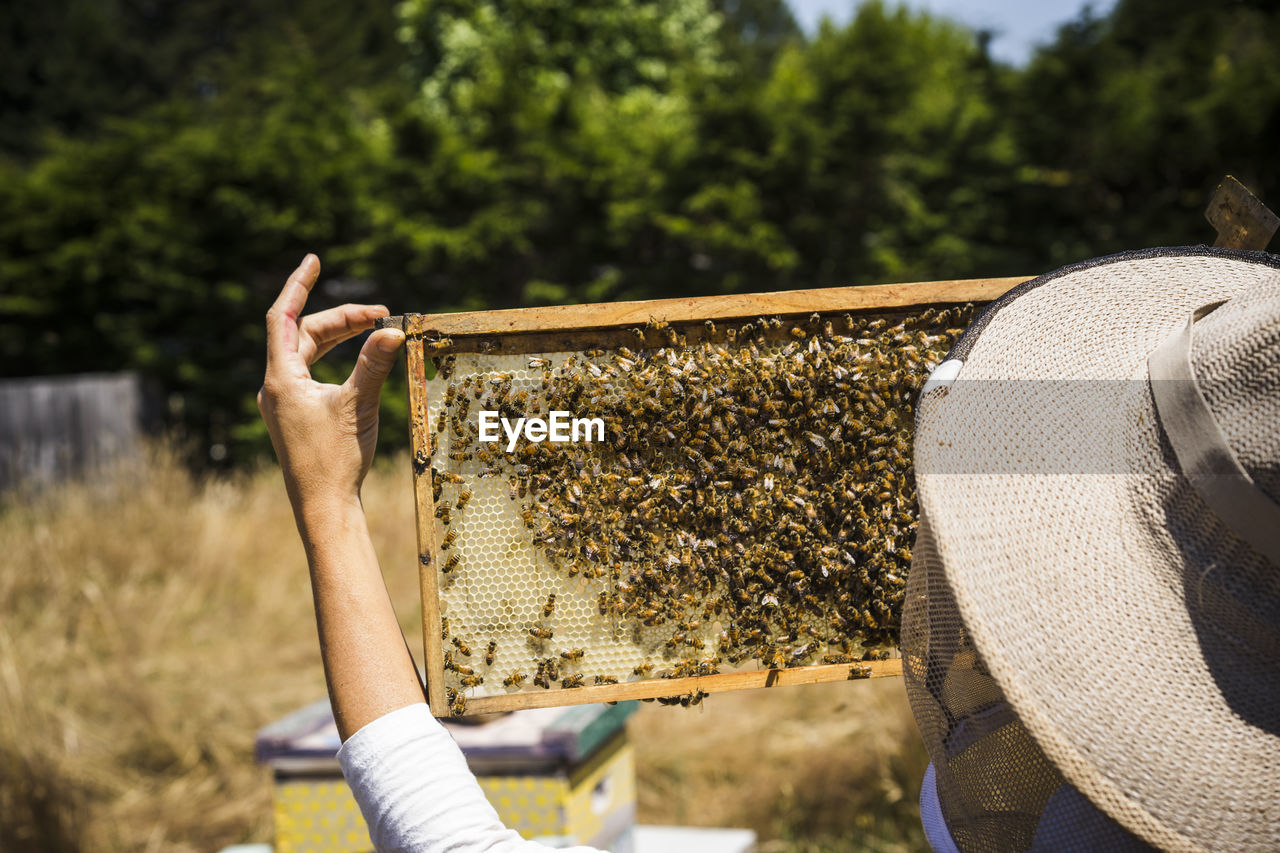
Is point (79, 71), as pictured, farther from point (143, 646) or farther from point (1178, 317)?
point (1178, 317)

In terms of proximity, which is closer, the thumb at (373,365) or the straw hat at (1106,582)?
the straw hat at (1106,582)

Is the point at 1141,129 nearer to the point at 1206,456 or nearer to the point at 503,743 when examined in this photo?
the point at 503,743

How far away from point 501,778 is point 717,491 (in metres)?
1.54

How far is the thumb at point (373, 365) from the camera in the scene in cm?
155

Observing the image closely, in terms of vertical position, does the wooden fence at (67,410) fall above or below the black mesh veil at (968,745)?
below

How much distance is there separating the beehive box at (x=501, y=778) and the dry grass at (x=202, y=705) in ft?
4.32

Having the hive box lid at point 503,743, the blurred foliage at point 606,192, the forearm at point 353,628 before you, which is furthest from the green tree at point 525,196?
the forearm at point 353,628

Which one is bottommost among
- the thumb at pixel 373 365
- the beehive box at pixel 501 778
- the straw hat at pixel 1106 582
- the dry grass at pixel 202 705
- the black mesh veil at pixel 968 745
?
the dry grass at pixel 202 705

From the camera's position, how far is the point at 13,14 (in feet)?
93.6

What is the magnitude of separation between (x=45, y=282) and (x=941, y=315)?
38.8 feet

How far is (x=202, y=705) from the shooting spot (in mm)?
5250

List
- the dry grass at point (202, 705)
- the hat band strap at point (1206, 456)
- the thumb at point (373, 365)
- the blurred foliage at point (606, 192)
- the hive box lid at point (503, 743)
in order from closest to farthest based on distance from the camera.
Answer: the hat band strap at point (1206, 456) < the thumb at point (373, 365) < the hive box lid at point (503, 743) < the dry grass at point (202, 705) < the blurred foliage at point (606, 192)

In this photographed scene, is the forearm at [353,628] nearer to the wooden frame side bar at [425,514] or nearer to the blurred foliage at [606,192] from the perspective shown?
the wooden frame side bar at [425,514]

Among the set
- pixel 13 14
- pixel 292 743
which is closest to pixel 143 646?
pixel 292 743
